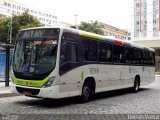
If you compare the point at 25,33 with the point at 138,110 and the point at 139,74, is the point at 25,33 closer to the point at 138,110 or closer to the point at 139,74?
the point at 138,110

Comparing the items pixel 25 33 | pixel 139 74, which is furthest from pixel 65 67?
pixel 139 74

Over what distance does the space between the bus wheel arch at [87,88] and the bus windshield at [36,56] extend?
2237 mm

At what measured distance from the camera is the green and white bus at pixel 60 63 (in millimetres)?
11359

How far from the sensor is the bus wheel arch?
12977 millimetres

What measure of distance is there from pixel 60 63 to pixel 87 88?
226cm

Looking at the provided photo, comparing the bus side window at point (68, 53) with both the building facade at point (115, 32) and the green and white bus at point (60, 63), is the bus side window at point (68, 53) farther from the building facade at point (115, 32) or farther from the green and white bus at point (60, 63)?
the building facade at point (115, 32)

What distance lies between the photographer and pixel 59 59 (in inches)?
450

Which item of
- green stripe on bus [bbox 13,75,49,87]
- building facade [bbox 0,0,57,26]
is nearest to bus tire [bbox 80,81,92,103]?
green stripe on bus [bbox 13,75,49,87]

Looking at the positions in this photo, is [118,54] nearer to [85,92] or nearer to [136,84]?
[136,84]

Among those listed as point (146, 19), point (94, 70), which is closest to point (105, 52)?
point (94, 70)

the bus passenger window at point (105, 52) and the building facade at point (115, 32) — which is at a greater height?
the building facade at point (115, 32)

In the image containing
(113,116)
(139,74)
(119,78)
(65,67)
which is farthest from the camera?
(139,74)

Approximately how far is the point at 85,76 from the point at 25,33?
2.89m

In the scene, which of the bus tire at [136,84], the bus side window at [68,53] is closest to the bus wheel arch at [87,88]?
the bus side window at [68,53]
